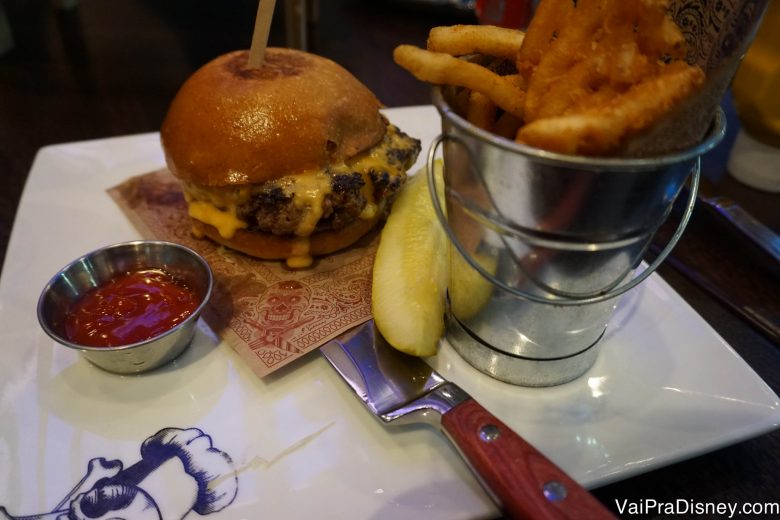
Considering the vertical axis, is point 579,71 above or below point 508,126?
above

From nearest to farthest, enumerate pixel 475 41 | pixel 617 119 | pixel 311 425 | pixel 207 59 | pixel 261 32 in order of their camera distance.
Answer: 1. pixel 617 119
2. pixel 475 41
3. pixel 311 425
4. pixel 261 32
5. pixel 207 59

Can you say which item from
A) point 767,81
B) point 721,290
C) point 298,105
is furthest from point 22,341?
point 767,81

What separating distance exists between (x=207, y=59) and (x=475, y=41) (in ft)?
10.2

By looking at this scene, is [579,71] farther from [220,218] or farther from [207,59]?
[207,59]

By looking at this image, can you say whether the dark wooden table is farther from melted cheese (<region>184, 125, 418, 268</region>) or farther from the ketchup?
melted cheese (<region>184, 125, 418, 268</region>)

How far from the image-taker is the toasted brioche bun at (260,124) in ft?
5.29

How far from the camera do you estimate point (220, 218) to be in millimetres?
1721

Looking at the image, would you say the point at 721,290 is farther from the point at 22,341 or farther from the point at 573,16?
the point at 22,341

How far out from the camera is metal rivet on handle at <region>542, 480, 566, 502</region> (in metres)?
0.97

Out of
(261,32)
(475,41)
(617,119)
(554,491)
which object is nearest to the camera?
(617,119)

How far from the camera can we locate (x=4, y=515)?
3.54 feet

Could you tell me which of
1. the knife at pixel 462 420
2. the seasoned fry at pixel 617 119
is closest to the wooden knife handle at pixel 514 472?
the knife at pixel 462 420

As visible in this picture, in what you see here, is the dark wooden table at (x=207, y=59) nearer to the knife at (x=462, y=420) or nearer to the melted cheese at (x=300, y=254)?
the knife at (x=462, y=420)

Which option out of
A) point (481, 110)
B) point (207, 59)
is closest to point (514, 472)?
point (481, 110)
